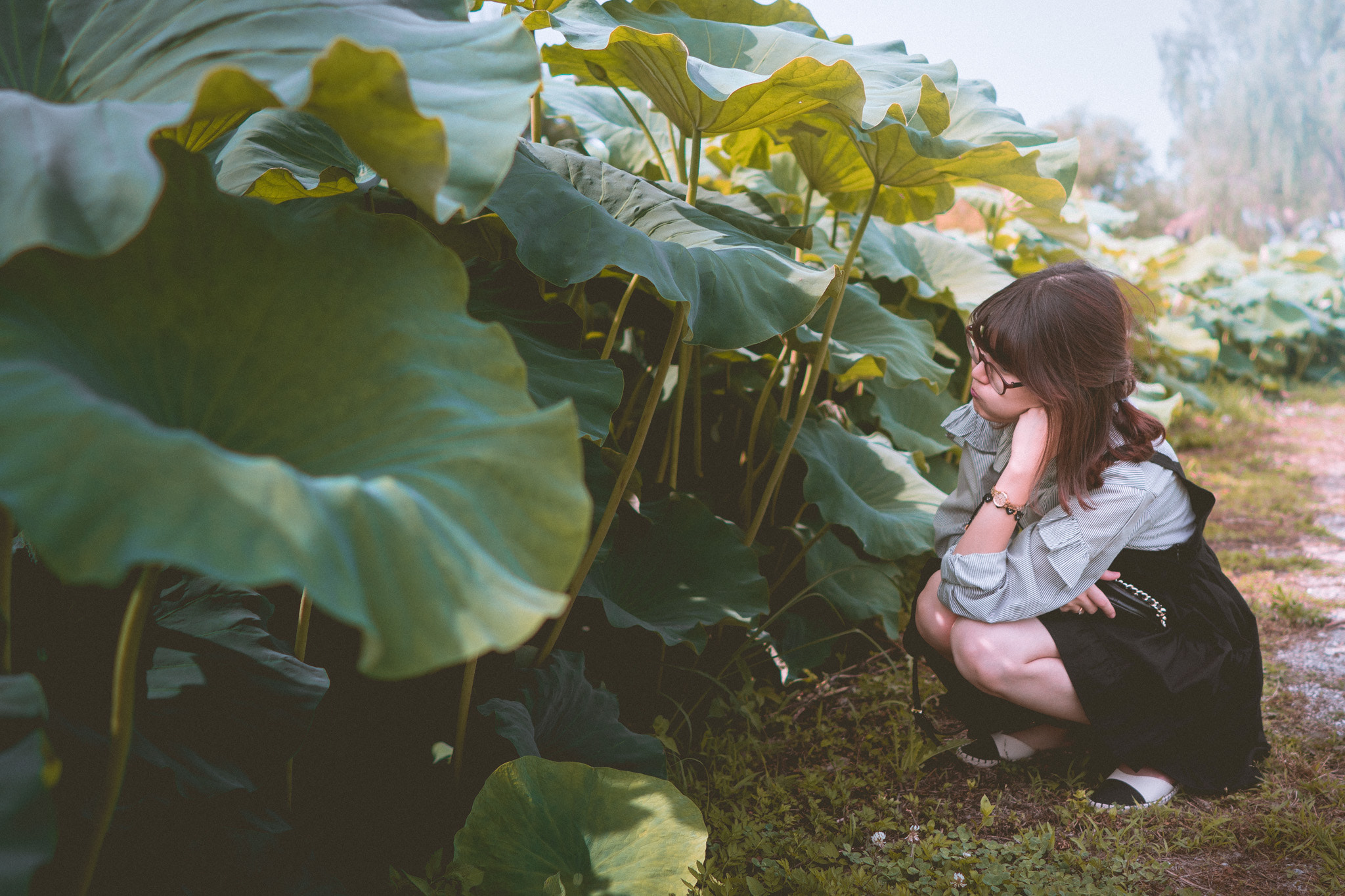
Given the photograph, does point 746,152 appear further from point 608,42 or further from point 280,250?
point 280,250

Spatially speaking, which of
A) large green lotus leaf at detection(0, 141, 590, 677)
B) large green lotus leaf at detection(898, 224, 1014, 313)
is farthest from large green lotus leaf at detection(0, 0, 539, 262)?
large green lotus leaf at detection(898, 224, 1014, 313)

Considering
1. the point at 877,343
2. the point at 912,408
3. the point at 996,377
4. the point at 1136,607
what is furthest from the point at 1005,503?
the point at 912,408

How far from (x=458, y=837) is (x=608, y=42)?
109cm

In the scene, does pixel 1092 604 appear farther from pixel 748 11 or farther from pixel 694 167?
pixel 748 11

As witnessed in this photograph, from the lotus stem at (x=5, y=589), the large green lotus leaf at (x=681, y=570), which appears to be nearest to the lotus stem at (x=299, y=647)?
the lotus stem at (x=5, y=589)

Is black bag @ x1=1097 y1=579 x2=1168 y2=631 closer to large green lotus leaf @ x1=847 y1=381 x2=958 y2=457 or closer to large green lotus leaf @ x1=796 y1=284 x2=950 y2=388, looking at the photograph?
large green lotus leaf @ x1=796 y1=284 x2=950 y2=388

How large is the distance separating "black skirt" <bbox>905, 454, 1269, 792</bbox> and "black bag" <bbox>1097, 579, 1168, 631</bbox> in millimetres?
12

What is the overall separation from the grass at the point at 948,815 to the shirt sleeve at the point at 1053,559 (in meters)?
0.35

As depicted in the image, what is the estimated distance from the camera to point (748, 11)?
179 cm

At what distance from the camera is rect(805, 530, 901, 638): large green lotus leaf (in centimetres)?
199

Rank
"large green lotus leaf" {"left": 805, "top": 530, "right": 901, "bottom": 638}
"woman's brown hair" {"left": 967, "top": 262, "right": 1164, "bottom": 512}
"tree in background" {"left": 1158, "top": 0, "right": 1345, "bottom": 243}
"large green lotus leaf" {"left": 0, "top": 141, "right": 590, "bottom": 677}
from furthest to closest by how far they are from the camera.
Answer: "tree in background" {"left": 1158, "top": 0, "right": 1345, "bottom": 243}
"large green lotus leaf" {"left": 805, "top": 530, "right": 901, "bottom": 638}
"woman's brown hair" {"left": 967, "top": 262, "right": 1164, "bottom": 512}
"large green lotus leaf" {"left": 0, "top": 141, "right": 590, "bottom": 677}

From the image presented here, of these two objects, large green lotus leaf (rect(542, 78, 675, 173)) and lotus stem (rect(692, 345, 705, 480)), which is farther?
large green lotus leaf (rect(542, 78, 675, 173))

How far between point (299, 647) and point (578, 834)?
447 millimetres

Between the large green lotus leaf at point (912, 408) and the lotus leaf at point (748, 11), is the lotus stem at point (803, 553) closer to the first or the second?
the large green lotus leaf at point (912, 408)
